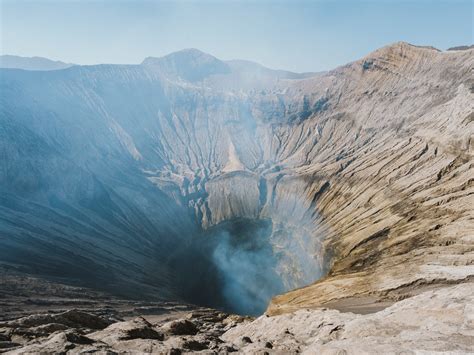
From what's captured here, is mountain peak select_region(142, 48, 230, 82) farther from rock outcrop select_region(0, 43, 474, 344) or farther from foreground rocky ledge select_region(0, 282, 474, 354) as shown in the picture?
foreground rocky ledge select_region(0, 282, 474, 354)

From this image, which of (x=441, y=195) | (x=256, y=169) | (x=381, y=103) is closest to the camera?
Result: (x=441, y=195)

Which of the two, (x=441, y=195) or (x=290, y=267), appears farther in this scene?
(x=290, y=267)

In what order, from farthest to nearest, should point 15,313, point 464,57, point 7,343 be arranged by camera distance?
1. point 464,57
2. point 15,313
3. point 7,343

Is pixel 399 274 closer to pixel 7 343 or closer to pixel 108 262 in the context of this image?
pixel 7 343

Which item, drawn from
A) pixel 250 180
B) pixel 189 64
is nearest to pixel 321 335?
pixel 250 180

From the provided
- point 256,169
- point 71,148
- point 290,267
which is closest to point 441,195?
point 290,267

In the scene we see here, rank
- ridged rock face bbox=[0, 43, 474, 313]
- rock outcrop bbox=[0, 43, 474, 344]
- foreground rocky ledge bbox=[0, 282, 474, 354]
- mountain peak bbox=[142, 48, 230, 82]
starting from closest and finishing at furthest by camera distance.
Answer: foreground rocky ledge bbox=[0, 282, 474, 354] → rock outcrop bbox=[0, 43, 474, 344] → ridged rock face bbox=[0, 43, 474, 313] → mountain peak bbox=[142, 48, 230, 82]

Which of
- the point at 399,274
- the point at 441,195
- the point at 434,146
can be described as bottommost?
the point at 399,274

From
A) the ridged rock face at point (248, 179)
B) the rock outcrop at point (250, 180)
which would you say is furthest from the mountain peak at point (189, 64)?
the ridged rock face at point (248, 179)

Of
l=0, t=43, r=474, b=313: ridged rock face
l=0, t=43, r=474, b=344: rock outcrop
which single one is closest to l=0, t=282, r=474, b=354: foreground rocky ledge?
l=0, t=43, r=474, b=344: rock outcrop
